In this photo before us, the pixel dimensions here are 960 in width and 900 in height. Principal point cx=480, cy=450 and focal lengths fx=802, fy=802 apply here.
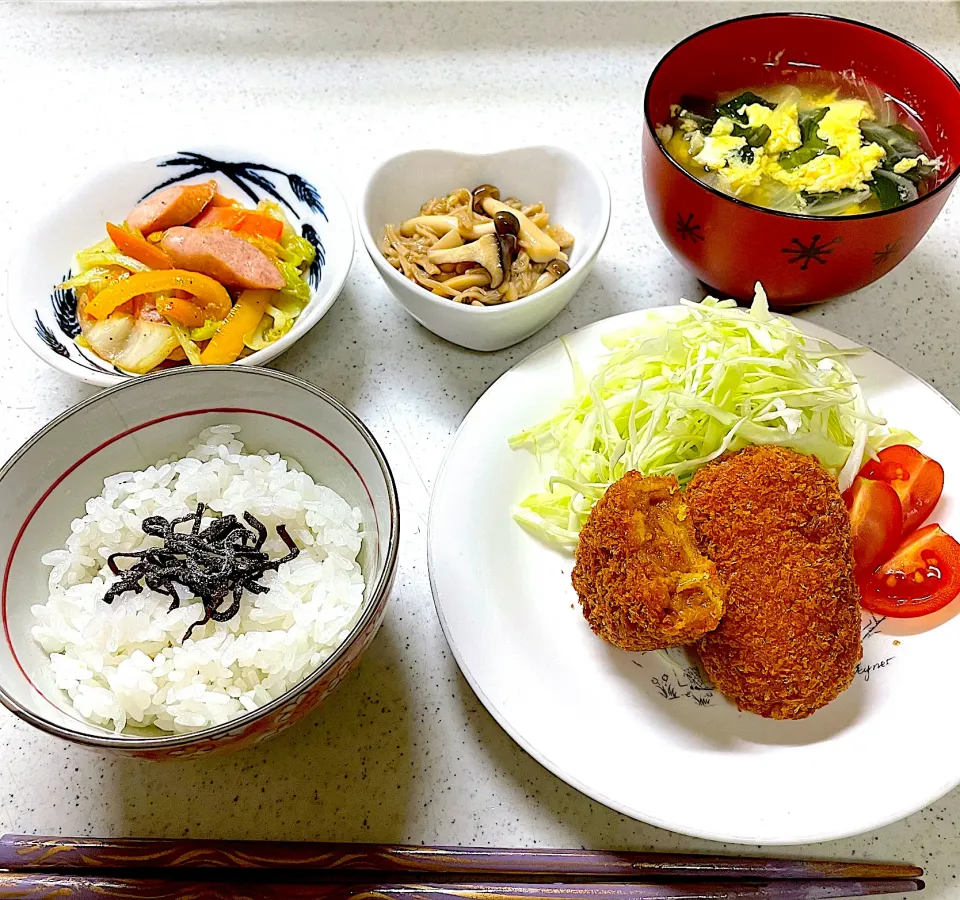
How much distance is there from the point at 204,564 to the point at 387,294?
3.02 ft

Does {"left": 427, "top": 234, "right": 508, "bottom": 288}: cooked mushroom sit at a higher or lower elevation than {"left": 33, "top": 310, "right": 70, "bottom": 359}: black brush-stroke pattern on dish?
higher

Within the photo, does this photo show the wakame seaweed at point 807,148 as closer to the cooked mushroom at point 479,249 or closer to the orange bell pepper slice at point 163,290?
the cooked mushroom at point 479,249

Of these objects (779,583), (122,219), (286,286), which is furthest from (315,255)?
(779,583)

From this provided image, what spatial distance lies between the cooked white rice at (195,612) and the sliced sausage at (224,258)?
48cm

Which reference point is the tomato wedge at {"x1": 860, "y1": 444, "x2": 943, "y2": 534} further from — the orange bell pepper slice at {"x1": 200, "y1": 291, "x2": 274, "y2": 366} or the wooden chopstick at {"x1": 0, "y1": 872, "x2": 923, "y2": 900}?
the orange bell pepper slice at {"x1": 200, "y1": 291, "x2": 274, "y2": 366}

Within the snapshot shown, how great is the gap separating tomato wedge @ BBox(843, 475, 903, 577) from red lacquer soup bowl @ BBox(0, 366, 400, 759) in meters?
0.81

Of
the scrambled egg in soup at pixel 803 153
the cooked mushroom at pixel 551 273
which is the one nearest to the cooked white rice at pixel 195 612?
the cooked mushroom at pixel 551 273

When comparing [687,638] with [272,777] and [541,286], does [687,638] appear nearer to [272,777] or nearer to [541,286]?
[272,777]

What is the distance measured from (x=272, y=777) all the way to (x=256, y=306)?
93cm

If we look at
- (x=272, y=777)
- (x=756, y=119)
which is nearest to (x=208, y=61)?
(x=756, y=119)

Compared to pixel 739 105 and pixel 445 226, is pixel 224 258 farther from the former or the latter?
pixel 739 105

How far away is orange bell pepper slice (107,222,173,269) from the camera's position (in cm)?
171

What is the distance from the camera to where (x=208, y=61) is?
2.47 meters

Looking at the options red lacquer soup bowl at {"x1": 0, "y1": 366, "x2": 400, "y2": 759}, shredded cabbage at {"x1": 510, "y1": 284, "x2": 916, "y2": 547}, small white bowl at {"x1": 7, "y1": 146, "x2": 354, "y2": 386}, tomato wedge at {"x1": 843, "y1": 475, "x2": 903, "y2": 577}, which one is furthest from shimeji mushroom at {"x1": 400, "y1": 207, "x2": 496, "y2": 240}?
tomato wedge at {"x1": 843, "y1": 475, "x2": 903, "y2": 577}
